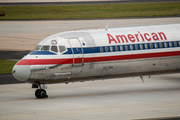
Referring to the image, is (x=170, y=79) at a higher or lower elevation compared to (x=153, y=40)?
lower

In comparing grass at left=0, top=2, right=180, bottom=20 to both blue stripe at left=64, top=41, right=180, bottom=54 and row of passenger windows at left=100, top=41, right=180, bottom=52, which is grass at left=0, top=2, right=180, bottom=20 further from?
blue stripe at left=64, top=41, right=180, bottom=54

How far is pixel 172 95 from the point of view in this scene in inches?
991

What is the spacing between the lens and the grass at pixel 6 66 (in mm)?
36156

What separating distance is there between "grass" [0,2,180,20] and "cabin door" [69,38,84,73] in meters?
57.5

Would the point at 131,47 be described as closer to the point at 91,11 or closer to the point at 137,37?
the point at 137,37

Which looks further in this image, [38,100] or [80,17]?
[80,17]

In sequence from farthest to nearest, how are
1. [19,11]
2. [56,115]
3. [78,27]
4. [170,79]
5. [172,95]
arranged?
[19,11] < [78,27] < [170,79] < [172,95] < [56,115]

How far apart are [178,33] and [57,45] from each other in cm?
879

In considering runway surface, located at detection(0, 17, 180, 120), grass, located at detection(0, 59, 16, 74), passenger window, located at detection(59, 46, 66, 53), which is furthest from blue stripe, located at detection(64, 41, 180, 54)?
grass, located at detection(0, 59, 16, 74)

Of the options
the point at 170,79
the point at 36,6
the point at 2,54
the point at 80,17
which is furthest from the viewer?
the point at 36,6

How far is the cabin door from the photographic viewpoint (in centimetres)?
2417

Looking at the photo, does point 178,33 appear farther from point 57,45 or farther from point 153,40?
point 57,45

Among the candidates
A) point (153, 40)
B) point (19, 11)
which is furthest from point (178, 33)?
point (19, 11)

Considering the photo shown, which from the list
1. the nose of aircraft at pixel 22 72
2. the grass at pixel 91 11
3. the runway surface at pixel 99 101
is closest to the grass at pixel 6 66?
the runway surface at pixel 99 101
